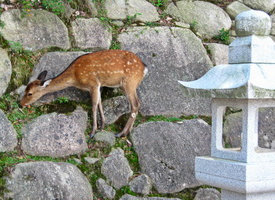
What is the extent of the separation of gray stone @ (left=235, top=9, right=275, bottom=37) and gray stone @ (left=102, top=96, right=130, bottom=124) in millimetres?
3218

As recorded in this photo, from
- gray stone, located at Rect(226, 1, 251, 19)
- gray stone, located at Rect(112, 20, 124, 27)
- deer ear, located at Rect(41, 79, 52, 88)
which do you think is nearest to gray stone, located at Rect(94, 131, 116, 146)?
deer ear, located at Rect(41, 79, 52, 88)

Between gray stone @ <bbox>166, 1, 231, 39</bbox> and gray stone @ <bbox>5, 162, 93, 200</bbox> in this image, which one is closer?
gray stone @ <bbox>5, 162, 93, 200</bbox>

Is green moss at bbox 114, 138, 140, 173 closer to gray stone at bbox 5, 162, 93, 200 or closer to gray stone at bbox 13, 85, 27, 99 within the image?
gray stone at bbox 5, 162, 93, 200

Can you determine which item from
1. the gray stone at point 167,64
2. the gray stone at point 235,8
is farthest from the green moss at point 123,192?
the gray stone at point 235,8

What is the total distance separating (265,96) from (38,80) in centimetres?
384

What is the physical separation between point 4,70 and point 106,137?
190 centimetres

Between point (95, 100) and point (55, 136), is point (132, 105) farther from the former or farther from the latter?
point (55, 136)

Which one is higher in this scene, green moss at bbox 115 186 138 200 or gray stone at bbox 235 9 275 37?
gray stone at bbox 235 9 275 37

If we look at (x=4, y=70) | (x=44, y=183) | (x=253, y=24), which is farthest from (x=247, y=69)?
(x=4, y=70)

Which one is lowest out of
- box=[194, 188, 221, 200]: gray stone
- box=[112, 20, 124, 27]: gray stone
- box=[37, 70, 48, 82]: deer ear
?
box=[194, 188, 221, 200]: gray stone

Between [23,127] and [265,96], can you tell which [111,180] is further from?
[265,96]

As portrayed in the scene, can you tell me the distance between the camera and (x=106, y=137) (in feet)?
22.0

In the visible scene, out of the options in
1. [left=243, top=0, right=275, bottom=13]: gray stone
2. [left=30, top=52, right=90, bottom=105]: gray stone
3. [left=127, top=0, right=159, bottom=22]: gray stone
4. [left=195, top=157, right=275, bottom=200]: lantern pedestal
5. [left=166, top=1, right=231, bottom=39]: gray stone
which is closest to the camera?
[left=195, top=157, right=275, bottom=200]: lantern pedestal

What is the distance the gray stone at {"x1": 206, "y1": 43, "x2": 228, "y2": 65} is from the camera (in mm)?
8387
